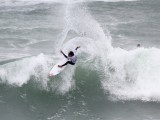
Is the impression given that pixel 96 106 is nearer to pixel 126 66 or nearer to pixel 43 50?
pixel 126 66

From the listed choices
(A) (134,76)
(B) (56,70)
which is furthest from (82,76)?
(A) (134,76)

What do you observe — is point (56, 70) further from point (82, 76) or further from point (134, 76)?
point (134, 76)

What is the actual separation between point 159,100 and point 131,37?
11.4 metres

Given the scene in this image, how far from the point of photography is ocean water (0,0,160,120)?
20.5 meters

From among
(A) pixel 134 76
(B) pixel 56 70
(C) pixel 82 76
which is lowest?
(A) pixel 134 76

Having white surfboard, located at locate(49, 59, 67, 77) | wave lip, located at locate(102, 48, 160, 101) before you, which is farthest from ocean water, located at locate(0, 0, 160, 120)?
white surfboard, located at locate(49, 59, 67, 77)

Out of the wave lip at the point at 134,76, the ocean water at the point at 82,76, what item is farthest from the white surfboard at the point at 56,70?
the wave lip at the point at 134,76

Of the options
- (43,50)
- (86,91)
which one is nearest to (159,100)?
(86,91)

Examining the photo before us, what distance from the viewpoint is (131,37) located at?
32.0 m

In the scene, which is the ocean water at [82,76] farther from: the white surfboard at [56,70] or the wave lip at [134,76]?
the white surfboard at [56,70]

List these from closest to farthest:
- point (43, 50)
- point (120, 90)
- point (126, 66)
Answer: point (120, 90) < point (126, 66) < point (43, 50)

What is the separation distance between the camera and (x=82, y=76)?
76.7 feet

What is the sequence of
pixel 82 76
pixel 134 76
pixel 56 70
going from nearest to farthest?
pixel 56 70 → pixel 134 76 → pixel 82 76

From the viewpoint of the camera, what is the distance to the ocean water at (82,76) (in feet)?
67.2
